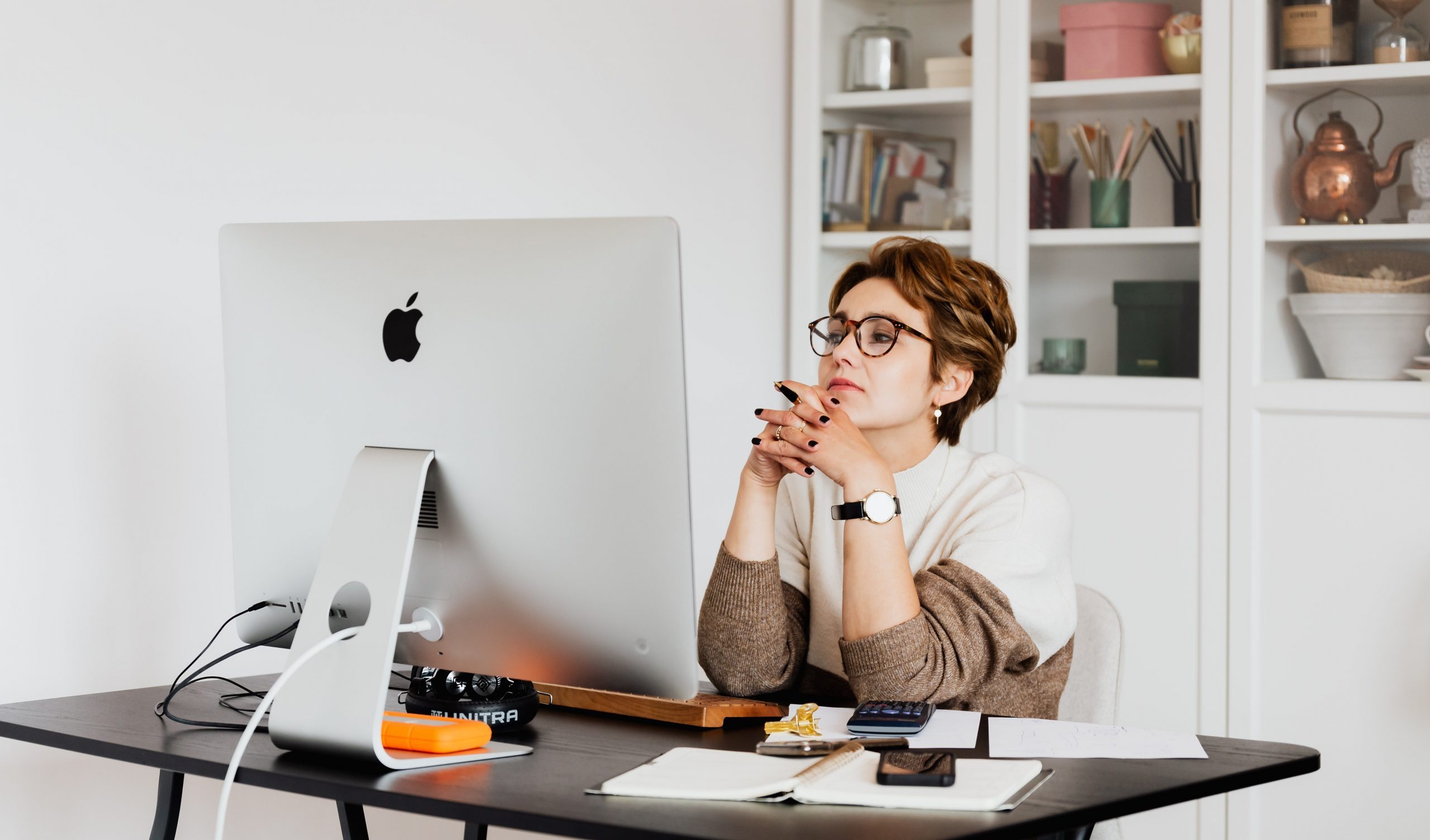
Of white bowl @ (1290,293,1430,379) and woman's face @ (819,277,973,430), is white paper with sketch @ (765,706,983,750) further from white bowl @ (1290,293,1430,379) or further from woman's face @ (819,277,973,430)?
white bowl @ (1290,293,1430,379)

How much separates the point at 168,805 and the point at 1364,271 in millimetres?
2342

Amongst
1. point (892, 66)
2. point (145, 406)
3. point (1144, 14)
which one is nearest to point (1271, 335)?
point (1144, 14)

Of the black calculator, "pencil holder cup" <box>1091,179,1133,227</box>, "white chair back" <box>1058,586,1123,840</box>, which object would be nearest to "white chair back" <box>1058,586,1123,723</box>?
"white chair back" <box>1058,586,1123,840</box>

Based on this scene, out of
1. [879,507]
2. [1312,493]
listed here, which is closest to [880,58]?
[1312,493]

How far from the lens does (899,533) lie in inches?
58.9

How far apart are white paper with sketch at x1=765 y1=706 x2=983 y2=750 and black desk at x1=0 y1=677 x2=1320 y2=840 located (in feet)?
0.08

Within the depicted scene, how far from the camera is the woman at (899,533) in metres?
1.48

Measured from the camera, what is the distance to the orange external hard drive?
123cm

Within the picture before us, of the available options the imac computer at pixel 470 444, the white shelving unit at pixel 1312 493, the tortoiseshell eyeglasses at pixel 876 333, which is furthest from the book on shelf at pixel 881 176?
the imac computer at pixel 470 444

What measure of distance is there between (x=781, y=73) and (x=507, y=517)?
2.25 metres

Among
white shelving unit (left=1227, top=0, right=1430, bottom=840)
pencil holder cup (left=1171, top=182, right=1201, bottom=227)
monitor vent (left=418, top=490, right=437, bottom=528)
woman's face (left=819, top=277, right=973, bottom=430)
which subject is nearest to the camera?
monitor vent (left=418, top=490, right=437, bottom=528)

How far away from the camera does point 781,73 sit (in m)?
3.26

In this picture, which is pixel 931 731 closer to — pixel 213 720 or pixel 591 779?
pixel 591 779

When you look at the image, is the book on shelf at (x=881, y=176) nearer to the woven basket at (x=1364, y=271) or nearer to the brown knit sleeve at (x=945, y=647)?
the woven basket at (x=1364, y=271)
